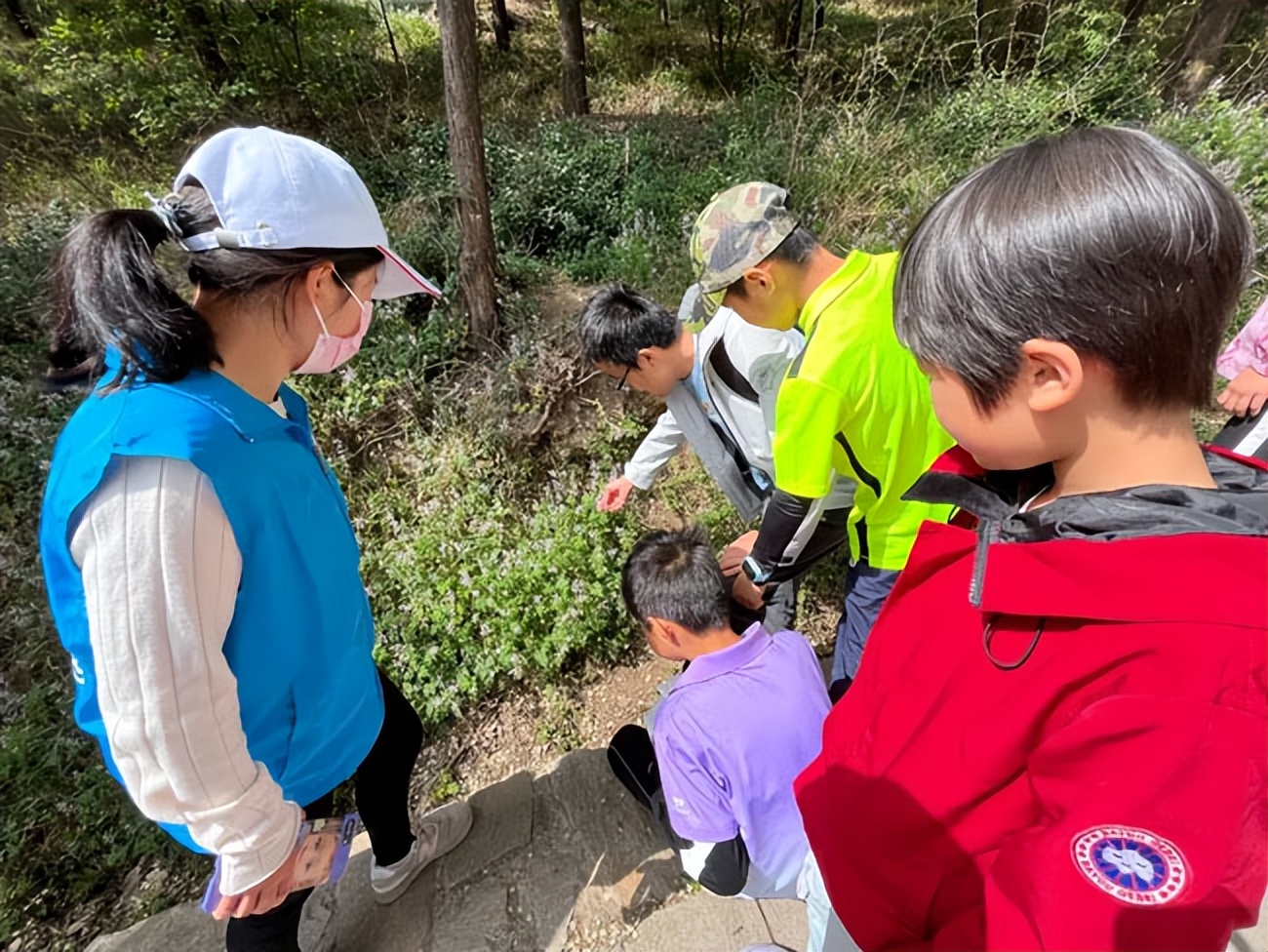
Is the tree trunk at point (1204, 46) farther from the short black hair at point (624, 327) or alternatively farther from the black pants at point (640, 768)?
the black pants at point (640, 768)

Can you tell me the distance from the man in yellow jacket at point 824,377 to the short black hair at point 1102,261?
3.02ft

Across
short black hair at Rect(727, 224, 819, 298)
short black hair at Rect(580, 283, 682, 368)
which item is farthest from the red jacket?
short black hair at Rect(580, 283, 682, 368)

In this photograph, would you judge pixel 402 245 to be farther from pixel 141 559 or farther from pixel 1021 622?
pixel 1021 622

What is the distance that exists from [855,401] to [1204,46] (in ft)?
31.3

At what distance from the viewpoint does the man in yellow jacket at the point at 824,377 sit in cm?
172

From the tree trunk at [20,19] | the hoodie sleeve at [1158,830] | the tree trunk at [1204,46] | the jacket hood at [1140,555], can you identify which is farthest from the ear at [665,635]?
the tree trunk at [20,19]

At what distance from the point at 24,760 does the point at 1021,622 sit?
173 inches

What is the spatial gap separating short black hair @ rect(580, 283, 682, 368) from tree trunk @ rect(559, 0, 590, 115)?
709 cm

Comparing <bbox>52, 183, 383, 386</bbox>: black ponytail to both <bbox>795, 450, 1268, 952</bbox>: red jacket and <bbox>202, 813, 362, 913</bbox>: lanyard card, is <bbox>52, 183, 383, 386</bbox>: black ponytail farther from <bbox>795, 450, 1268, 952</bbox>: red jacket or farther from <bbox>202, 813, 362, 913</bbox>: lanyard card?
<bbox>795, 450, 1268, 952</bbox>: red jacket

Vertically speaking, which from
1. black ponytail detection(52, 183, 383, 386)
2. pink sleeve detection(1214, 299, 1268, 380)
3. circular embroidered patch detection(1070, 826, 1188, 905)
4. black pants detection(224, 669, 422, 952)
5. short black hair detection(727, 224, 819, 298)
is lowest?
black pants detection(224, 669, 422, 952)

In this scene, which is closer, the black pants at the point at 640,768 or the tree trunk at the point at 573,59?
the black pants at the point at 640,768

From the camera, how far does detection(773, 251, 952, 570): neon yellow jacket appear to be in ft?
5.61

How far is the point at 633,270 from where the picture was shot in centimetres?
518

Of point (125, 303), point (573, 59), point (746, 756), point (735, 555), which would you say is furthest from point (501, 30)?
point (746, 756)
